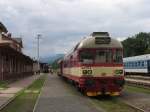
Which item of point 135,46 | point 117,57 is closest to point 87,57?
point 117,57

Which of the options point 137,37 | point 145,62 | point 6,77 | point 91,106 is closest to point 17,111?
point 91,106

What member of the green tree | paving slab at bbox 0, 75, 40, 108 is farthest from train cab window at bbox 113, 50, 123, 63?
the green tree

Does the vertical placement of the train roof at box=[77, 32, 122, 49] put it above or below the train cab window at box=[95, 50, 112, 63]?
above

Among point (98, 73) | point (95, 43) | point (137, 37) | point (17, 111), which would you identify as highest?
point (137, 37)

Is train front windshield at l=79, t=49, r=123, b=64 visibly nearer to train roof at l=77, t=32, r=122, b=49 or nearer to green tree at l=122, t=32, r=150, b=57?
train roof at l=77, t=32, r=122, b=49

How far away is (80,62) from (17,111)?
6.08 meters

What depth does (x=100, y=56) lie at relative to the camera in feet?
73.8

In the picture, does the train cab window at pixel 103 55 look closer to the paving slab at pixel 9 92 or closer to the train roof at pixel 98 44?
the train roof at pixel 98 44

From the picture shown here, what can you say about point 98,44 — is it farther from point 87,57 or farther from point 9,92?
point 9,92

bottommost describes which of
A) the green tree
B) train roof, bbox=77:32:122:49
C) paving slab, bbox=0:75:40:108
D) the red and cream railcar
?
paving slab, bbox=0:75:40:108

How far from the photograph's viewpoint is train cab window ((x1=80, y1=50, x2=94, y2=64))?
73.2 ft

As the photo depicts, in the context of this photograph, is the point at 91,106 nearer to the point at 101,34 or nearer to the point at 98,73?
the point at 98,73

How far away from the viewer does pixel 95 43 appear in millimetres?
22547

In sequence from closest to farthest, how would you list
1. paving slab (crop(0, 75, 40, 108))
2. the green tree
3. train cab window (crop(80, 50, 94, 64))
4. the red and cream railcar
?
1. the red and cream railcar
2. train cab window (crop(80, 50, 94, 64))
3. paving slab (crop(0, 75, 40, 108))
4. the green tree
